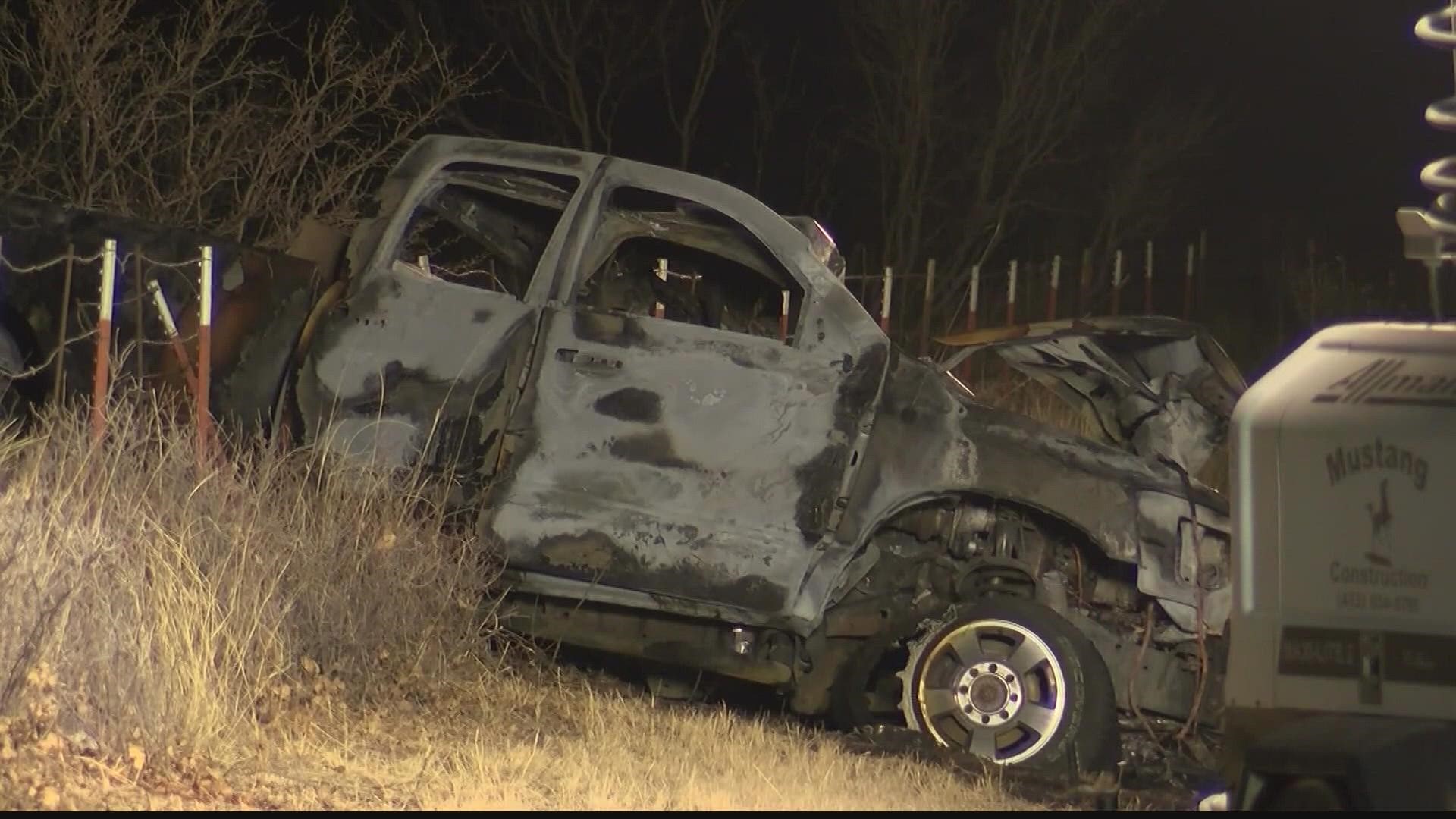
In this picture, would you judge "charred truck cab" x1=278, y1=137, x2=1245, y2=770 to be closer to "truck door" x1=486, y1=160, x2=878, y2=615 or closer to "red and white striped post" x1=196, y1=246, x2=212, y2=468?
"truck door" x1=486, y1=160, x2=878, y2=615

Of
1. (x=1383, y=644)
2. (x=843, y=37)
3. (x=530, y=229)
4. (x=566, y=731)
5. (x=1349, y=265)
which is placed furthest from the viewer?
(x=1349, y=265)

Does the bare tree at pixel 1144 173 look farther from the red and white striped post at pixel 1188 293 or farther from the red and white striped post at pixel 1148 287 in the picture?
the red and white striped post at pixel 1188 293

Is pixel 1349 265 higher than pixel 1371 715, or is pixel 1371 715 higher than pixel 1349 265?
pixel 1349 265

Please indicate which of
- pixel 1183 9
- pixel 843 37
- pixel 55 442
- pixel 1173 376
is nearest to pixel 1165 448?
pixel 1173 376

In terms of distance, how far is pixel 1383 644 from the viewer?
4.09 m

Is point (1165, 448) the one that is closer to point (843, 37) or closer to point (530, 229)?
point (530, 229)

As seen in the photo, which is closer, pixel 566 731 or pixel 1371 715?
pixel 1371 715

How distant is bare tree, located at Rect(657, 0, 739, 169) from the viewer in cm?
1909

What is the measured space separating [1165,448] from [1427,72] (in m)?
23.2

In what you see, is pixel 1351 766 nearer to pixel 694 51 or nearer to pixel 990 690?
pixel 990 690

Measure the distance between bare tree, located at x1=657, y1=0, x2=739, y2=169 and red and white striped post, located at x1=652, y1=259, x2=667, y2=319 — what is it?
35.9 feet

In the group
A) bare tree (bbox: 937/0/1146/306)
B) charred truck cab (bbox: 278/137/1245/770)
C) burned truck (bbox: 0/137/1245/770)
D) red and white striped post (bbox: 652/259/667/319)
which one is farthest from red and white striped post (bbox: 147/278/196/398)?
bare tree (bbox: 937/0/1146/306)

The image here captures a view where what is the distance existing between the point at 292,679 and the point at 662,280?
2961mm

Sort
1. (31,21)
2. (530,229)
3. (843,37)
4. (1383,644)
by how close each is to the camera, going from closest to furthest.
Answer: (1383,644)
(530,229)
(31,21)
(843,37)
